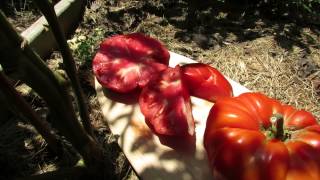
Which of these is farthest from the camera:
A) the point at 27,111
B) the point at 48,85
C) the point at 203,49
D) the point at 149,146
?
the point at 203,49

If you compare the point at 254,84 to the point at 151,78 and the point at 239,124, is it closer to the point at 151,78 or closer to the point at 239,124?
the point at 151,78

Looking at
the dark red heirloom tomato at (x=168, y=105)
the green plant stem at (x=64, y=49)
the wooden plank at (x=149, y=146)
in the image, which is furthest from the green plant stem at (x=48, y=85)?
the dark red heirloom tomato at (x=168, y=105)

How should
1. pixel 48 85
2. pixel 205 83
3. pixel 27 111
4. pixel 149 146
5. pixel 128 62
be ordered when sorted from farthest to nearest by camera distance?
pixel 128 62, pixel 205 83, pixel 149 146, pixel 27 111, pixel 48 85

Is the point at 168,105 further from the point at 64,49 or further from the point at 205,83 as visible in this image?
the point at 64,49

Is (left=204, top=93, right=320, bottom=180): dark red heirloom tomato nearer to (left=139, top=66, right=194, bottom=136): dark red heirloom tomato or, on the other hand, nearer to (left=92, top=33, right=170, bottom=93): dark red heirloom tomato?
(left=139, top=66, right=194, bottom=136): dark red heirloom tomato

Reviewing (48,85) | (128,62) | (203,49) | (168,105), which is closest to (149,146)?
(168,105)

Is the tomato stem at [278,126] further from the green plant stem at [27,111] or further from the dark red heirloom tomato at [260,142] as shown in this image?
the green plant stem at [27,111]

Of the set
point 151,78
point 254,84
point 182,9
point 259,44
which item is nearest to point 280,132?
point 151,78
